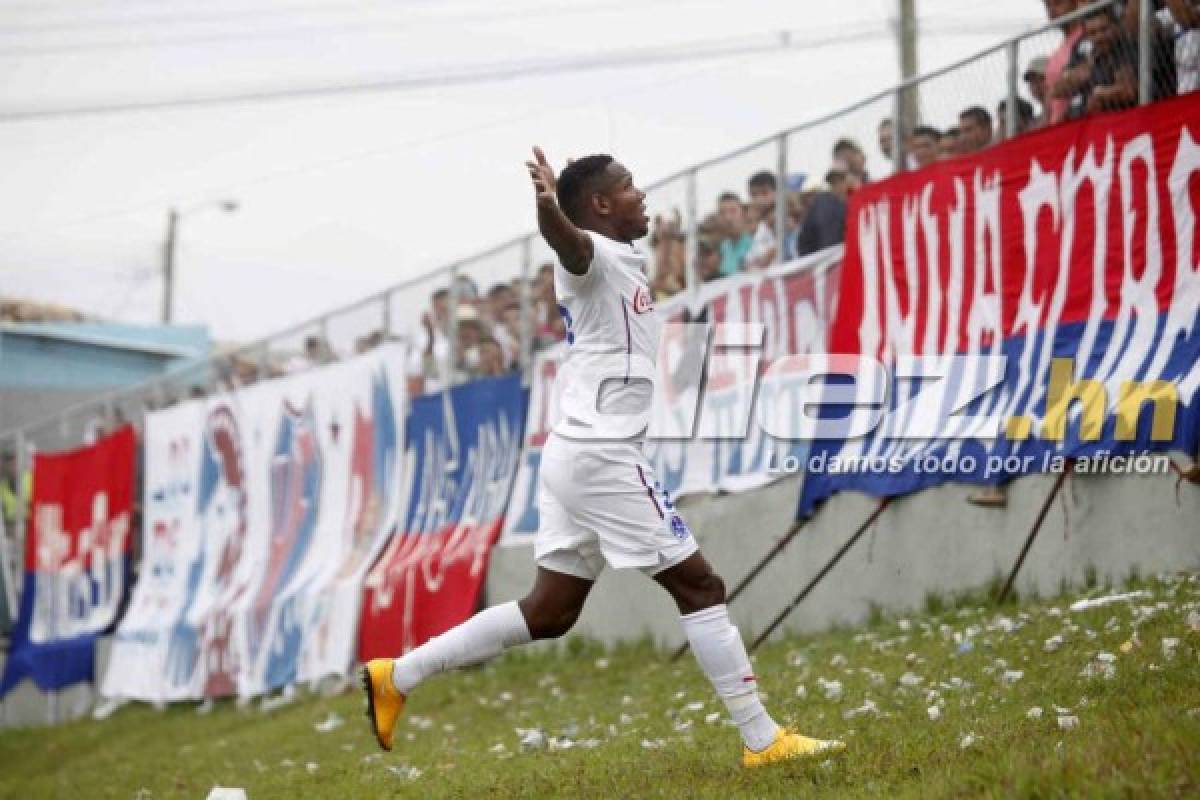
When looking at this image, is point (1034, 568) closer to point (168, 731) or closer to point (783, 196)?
point (783, 196)

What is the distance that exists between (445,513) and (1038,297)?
7.97 meters

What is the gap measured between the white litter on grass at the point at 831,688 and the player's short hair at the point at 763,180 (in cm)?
540

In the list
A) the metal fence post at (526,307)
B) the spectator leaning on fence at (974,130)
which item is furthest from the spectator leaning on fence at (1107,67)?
the metal fence post at (526,307)

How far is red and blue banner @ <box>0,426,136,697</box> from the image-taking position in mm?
25469

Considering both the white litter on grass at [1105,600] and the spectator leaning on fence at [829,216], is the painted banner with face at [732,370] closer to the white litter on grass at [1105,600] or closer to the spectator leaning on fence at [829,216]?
the spectator leaning on fence at [829,216]

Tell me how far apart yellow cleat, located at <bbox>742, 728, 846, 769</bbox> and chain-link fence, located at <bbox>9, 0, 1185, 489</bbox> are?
5562 millimetres

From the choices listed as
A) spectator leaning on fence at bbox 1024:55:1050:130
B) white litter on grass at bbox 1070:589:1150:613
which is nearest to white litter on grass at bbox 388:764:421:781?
white litter on grass at bbox 1070:589:1150:613

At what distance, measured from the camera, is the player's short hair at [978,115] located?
13.2 m

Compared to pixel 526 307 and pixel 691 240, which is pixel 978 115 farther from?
pixel 526 307

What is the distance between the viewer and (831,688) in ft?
34.2

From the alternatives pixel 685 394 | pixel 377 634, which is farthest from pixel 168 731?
pixel 685 394

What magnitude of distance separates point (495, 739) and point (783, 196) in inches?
205

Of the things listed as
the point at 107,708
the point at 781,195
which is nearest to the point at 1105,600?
the point at 781,195

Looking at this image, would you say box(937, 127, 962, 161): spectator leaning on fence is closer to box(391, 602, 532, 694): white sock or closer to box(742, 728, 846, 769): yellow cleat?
box(391, 602, 532, 694): white sock
